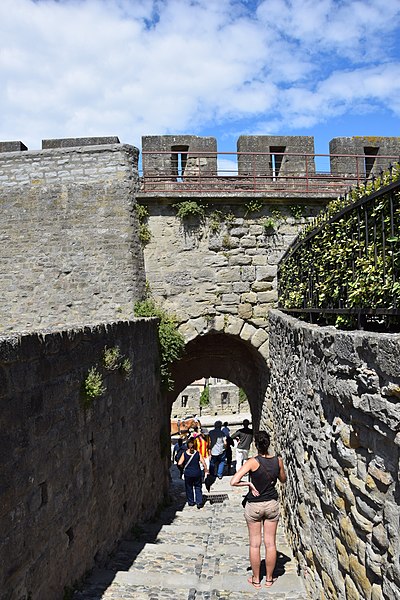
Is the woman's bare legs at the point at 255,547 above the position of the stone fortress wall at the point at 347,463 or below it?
below

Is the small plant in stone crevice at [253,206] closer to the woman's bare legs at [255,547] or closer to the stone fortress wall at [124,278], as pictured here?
the stone fortress wall at [124,278]

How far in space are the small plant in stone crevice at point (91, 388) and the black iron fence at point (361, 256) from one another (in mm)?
2324

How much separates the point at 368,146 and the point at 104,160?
17.4ft

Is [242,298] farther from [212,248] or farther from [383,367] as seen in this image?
[383,367]

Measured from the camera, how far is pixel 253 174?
10.4 metres

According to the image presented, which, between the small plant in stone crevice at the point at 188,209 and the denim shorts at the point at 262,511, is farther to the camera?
the small plant in stone crevice at the point at 188,209

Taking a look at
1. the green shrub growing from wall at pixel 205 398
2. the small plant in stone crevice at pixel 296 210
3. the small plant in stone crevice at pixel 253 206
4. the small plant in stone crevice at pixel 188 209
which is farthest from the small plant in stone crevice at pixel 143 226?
the green shrub growing from wall at pixel 205 398

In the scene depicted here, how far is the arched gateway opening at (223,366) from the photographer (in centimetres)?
1280

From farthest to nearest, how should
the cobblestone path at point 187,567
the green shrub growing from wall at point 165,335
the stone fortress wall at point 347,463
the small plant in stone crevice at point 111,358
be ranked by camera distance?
1. the green shrub growing from wall at point 165,335
2. the small plant in stone crevice at point 111,358
3. the cobblestone path at point 187,567
4. the stone fortress wall at point 347,463

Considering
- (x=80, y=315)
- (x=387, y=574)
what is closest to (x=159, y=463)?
(x=80, y=315)

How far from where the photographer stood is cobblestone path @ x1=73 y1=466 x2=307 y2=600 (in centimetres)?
500

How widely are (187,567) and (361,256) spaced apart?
13.2ft

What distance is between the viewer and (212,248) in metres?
10.4

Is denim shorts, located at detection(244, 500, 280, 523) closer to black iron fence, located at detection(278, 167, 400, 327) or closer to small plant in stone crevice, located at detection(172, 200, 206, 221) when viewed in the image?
black iron fence, located at detection(278, 167, 400, 327)
